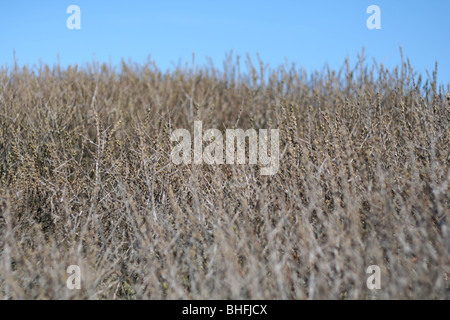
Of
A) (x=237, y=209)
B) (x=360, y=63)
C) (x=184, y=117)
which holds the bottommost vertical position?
(x=237, y=209)

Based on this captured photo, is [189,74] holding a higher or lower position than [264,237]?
higher

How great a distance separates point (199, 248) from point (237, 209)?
0.42 m

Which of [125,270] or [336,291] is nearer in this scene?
[336,291]

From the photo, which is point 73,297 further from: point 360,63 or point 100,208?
point 360,63

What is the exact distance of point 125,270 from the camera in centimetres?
238

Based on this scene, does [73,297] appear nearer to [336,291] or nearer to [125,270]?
[125,270]
